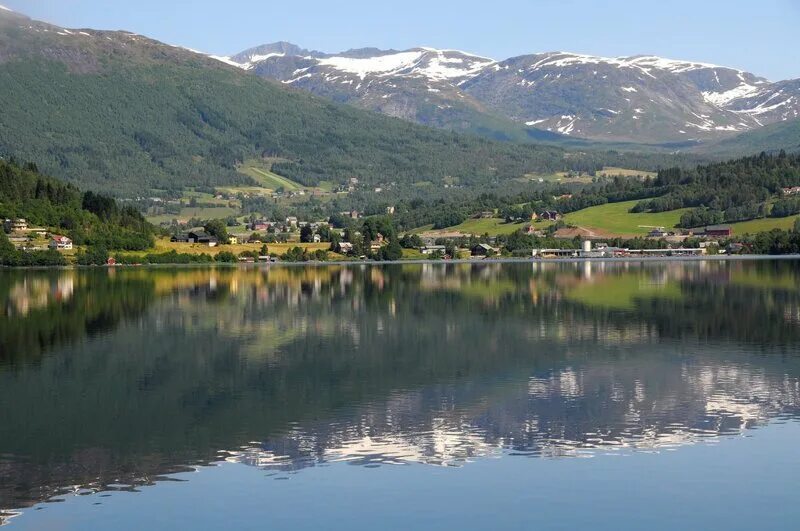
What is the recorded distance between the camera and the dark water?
26172 mm

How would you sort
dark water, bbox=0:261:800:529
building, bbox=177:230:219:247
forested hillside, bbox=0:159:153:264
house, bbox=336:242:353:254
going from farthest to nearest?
1. building, bbox=177:230:219:247
2. house, bbox=336:242:353:254
3. forested hillside, bbox=0:159:153:264
4. dark water, bbox=0:261:800:529

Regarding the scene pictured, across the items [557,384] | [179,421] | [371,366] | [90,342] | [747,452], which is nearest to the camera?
[747,452]

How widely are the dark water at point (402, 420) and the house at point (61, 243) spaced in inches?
3549

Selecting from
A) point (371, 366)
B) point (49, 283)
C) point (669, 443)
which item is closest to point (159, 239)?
point (49, 283)

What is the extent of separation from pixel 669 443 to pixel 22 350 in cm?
3057

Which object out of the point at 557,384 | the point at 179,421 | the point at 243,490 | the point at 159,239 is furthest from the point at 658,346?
the point at 159,239

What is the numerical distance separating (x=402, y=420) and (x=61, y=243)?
131466mm

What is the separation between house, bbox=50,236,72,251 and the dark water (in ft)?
296

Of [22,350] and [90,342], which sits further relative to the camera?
[90,342]

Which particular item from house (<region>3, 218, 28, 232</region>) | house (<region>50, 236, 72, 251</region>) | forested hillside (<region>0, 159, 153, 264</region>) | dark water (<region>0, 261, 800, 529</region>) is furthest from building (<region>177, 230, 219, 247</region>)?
dark water (<region>0, 261, 800, 529</region>)

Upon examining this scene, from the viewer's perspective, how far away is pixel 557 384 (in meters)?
41.2

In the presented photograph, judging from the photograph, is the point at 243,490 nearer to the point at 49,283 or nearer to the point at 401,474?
the point at 401,474

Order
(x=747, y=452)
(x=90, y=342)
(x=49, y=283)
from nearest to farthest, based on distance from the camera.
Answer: (x=747, y=452)
(x=90, y=342)
(x=49, y=283)

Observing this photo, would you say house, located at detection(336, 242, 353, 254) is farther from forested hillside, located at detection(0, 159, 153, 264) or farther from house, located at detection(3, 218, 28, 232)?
house, located at detection(3, 218, 28, 232)
